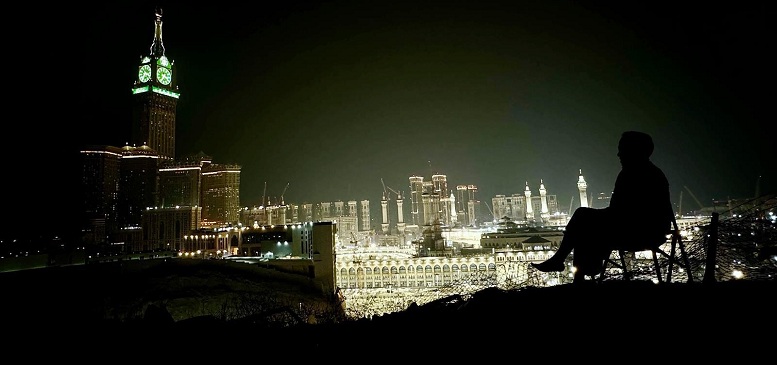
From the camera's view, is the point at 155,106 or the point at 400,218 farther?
the point at 400,218

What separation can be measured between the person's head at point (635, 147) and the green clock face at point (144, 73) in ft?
184

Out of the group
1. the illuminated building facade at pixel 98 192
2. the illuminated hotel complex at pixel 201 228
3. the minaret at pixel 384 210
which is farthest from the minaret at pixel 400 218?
the illuminated building facade at pixel 98 192

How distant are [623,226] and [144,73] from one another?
2255 inches

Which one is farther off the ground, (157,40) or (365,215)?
(157,40)

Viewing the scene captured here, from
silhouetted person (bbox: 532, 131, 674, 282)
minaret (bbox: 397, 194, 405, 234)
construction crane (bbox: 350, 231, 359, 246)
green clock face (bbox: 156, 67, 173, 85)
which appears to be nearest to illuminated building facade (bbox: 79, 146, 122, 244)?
green clock face (bbox: 156, 67, 173, 85)

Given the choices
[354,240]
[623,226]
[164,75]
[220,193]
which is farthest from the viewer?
[354,240]

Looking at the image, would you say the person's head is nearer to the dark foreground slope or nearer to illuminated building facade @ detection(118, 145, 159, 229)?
the dark foreground slope

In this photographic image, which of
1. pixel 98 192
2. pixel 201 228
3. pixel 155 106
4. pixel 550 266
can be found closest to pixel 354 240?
pixel 201 228

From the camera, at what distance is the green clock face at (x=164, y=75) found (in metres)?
48.8

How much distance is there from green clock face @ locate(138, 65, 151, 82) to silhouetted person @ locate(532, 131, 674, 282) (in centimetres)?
5622

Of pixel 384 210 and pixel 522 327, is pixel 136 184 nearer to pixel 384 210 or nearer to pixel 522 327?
pixel 522 327

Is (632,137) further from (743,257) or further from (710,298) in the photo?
(743,257)

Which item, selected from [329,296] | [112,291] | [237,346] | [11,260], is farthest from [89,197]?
[237,346]

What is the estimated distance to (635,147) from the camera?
3107 mm
